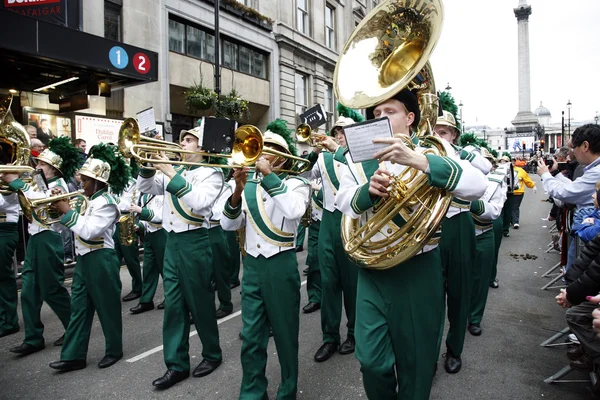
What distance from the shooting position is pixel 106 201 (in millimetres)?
4480

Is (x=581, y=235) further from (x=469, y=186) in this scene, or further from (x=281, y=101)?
(x=281, y=101)

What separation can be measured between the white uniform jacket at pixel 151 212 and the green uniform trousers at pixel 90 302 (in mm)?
1787

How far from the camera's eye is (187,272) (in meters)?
4.10

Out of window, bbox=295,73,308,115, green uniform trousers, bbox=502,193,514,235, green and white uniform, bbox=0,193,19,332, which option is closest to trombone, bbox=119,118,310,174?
green and white uniform, bbox=0,193,19,332

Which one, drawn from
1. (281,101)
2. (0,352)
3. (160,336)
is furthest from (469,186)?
(281,101)

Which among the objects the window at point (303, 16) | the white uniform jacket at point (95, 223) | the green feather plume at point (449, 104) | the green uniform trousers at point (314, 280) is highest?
the window at point (303, 16)

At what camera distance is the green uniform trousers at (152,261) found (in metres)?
6.37

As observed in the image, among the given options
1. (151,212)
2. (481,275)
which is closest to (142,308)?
(151,212)

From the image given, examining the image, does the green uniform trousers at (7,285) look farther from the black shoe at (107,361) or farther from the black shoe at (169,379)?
the black shoe at (169,379)

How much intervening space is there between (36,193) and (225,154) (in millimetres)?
3021

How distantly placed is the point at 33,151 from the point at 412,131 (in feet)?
23.3

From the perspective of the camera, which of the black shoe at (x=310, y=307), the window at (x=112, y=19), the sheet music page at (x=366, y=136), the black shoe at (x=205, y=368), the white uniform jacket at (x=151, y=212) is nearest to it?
the sheet music page at (x=366, y=136)

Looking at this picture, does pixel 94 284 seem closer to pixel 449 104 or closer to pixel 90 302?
pixel 90 302

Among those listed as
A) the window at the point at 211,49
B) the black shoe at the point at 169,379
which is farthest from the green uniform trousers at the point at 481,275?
the window at the point at 211,49
